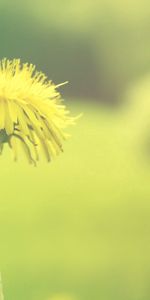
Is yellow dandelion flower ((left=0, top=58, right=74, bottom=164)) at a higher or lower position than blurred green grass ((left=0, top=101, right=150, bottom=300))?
higher

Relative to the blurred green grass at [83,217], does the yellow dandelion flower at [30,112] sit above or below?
above

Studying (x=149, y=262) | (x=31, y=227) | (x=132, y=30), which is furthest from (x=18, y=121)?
(x=149, y=262)

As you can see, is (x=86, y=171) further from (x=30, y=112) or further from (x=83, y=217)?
(x=30, y=112)

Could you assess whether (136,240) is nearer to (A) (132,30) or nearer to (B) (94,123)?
(B) (94,123)
